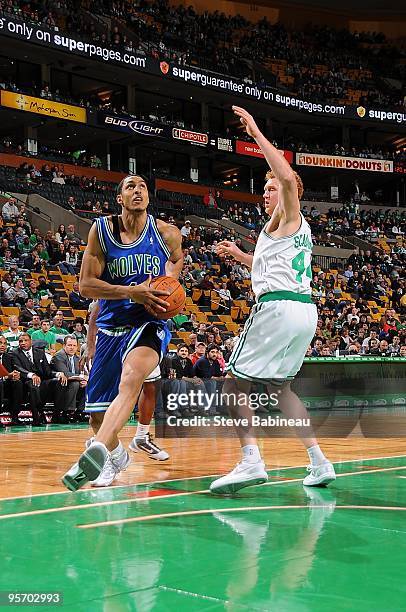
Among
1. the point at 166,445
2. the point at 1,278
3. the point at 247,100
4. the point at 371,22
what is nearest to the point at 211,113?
the point at 247,100

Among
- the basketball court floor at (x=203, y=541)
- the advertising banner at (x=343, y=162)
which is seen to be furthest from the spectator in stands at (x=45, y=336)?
the advertising banner at (x=343, y=162)

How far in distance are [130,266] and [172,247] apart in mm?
417

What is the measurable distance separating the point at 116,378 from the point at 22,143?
28945 mm

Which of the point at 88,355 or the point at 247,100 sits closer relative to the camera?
the point at 88,355

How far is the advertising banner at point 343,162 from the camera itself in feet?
127

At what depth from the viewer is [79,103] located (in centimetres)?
3231

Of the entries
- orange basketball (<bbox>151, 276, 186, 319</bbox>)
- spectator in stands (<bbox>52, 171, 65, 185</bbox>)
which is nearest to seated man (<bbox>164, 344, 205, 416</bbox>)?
orange basketball (<bbox>151, 276, 186, 319</bbox>)

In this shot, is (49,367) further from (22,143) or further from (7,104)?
(22,143)

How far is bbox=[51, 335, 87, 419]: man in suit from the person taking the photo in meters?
12.6

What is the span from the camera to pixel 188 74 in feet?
111

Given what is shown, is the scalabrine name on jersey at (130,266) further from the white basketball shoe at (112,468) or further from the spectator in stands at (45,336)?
the spectator in stands at (45,336)

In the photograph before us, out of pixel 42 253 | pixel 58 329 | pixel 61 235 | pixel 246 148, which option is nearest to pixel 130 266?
pixel 58 329

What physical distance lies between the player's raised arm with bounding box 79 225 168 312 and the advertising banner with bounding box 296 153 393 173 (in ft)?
112

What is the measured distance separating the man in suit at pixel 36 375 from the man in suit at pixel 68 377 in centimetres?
12
